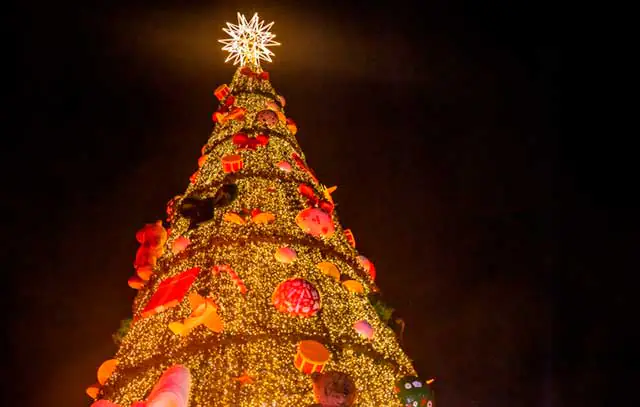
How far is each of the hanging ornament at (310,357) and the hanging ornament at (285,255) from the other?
1.20m

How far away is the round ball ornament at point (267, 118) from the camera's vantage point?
27.1 feet

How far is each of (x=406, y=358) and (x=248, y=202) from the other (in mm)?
2585

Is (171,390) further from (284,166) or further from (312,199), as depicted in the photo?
(284,166)

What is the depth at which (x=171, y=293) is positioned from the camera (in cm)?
614

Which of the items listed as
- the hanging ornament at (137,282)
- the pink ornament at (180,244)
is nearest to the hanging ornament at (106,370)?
the hanging ornament at (137,282)

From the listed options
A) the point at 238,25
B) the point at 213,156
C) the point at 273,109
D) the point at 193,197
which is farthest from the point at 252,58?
the point at 193,197

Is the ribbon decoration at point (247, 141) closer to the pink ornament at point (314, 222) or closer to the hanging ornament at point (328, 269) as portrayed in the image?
the pink ornament at point (314, 222)

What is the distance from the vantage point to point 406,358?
6527 mm

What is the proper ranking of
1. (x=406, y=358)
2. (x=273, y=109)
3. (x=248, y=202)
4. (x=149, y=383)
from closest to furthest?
(x=149, y=383) < (x=406, y=358) < (x=248, y=202) < (x=273, y=109)

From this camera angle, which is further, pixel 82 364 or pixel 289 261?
pixel 82 364

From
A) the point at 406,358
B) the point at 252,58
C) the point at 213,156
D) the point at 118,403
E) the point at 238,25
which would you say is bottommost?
the point at 118,403

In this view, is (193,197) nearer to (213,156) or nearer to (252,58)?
(213,156)

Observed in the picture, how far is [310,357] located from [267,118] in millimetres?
4011

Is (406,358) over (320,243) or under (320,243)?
under
